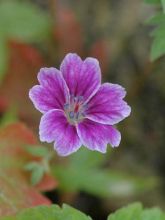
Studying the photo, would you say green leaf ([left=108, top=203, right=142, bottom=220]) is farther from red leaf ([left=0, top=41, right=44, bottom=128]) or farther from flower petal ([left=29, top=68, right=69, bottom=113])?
red leaf ([left=0, top=41, right=44, bottom=128])

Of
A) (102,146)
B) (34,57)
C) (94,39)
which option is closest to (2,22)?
(34,57)

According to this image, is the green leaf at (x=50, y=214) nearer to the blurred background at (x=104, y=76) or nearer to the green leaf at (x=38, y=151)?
the green leaf at (x=38, y=151)

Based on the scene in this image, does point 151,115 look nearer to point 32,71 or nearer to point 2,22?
point 32,71

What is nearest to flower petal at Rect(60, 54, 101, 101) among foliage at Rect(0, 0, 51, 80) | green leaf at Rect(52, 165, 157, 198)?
green leaf at Rect(52, 165, 157, 198)

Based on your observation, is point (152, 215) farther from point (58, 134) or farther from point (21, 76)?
point (21, 76)

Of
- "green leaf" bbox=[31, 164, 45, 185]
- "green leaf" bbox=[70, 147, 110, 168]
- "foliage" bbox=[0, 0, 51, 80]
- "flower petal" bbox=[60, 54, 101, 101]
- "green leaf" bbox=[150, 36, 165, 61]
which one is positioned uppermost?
"foliage" bbox=[0, 0, 51, 80]

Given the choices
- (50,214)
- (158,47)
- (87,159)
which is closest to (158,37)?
(158,47)
